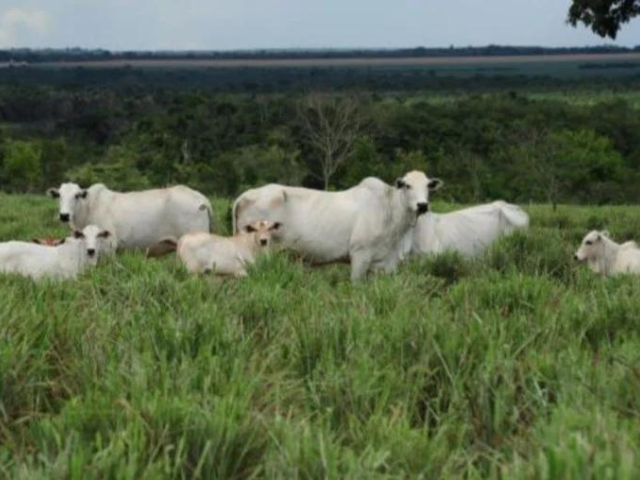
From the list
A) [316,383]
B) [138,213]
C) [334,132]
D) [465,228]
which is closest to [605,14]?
[465,228]

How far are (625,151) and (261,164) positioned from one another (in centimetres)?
3145

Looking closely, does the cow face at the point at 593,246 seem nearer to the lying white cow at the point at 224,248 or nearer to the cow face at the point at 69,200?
the lying white cow at the point at 224,248

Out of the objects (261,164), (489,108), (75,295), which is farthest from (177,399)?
(489,108)

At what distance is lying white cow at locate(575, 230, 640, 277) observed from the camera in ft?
40.8

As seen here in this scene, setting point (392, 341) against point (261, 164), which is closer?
point (392, 341)

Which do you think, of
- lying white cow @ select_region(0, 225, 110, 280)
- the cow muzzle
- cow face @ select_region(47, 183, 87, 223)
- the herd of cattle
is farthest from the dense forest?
lying white cow @ select_region(0, 225, 110, 280)

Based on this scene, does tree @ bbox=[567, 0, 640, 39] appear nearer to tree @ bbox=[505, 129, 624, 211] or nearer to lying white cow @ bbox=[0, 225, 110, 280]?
lying white cow @ bbox=[0, 225, 110, 280]

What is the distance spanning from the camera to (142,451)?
3189 mm

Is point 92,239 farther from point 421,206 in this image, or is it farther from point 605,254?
point 605,254

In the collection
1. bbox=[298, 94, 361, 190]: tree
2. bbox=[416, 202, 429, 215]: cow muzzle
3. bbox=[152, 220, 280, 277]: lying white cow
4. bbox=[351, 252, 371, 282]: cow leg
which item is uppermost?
bbox=[416, 202, 429, 215]: cow muzzle

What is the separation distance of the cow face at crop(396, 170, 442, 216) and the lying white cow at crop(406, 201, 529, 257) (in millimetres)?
602

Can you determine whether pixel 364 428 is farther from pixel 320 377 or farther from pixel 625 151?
pixel 625 151

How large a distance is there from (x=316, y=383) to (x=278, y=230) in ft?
25.6

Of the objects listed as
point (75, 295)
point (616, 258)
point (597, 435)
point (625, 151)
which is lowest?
point (625, 151)
